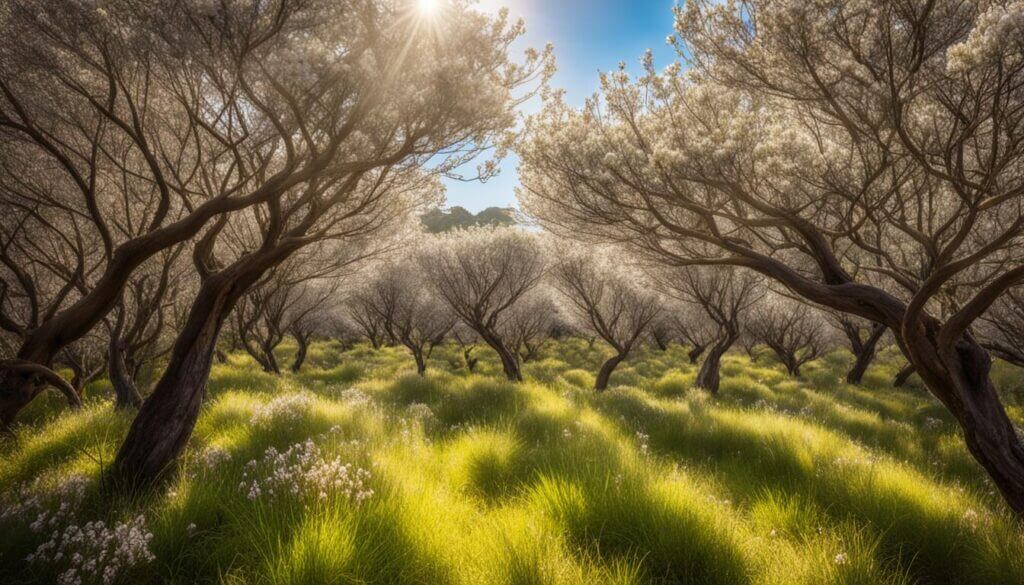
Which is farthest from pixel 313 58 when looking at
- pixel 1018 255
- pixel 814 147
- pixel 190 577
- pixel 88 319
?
pixel 1018 255

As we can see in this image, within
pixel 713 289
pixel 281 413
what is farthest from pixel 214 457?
pixel 713 289

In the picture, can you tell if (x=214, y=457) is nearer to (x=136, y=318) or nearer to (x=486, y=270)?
(x=136, y=318)

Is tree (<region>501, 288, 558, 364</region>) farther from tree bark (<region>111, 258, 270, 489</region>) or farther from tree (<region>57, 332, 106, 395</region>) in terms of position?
tree bark (<region>111, 258, 270, 489</region>)

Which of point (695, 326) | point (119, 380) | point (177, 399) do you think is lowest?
point (695, 326)

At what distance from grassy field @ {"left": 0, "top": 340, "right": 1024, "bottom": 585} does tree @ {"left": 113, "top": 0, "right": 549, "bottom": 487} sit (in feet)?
3.27

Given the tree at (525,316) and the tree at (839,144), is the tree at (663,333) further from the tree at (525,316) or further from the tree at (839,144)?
the tree at (839,144)

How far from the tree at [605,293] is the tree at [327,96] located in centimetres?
1198

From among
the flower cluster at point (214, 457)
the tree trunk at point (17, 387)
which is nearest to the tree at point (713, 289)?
the flower cluster at point (214, 457)

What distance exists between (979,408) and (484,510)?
6.17 metres

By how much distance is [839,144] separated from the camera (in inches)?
249

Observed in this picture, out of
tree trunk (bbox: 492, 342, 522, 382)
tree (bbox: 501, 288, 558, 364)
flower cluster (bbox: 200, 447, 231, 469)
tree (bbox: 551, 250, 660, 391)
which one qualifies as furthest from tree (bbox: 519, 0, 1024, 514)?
tree (bbox: 501, 288, 558, 364)

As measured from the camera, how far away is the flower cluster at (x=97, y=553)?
2793mm

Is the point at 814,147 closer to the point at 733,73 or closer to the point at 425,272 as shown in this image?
the point at 733,73

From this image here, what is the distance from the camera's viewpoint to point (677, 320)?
100 ft
